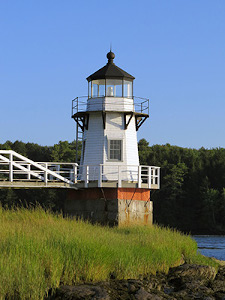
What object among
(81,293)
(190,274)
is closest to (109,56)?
(190,274)

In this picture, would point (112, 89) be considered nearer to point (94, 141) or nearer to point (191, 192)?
point (94, 141)

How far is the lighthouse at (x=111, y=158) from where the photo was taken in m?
30.9

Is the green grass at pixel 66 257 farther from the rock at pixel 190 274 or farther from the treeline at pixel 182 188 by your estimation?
the treeline at pixel 182 188

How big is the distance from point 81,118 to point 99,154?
2880mm

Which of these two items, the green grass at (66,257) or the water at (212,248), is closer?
the green grass at (66,257)

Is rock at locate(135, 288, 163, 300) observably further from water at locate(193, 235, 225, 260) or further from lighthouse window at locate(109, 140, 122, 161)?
water at locate(193, 235, 225, 260)

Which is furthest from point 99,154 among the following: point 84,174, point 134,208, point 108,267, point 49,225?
point 108,267

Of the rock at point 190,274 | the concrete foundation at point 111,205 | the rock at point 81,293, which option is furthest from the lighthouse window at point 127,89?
the rock at point 81,293

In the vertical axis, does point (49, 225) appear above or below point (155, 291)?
above

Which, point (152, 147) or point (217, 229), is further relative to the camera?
point (152, 147)

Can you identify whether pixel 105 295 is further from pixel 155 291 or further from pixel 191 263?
pixel 191 263

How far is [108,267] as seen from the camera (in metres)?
16.7

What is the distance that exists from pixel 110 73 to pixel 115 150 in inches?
173

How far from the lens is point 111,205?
101 feet
